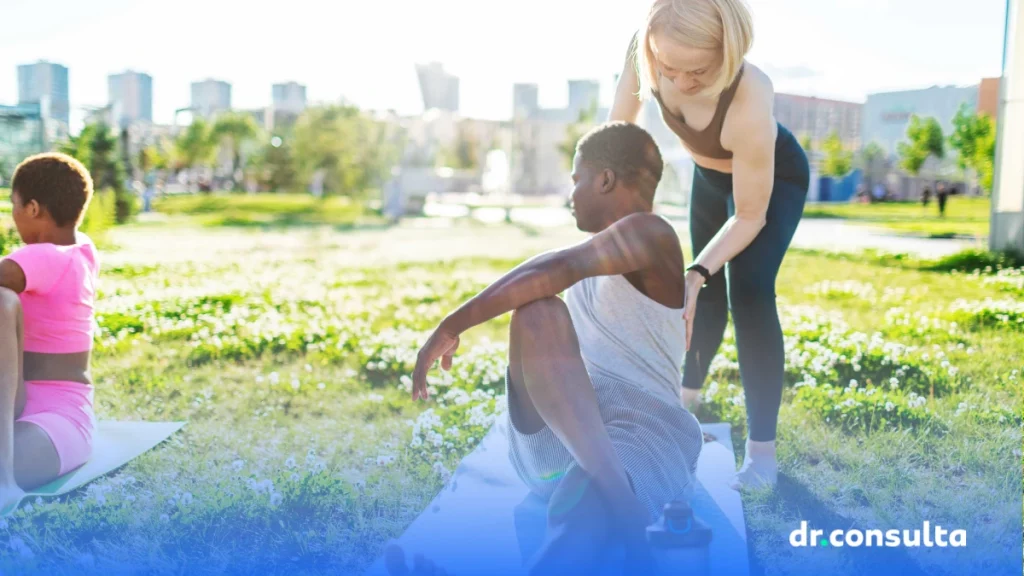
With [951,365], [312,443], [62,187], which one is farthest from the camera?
[951,365]

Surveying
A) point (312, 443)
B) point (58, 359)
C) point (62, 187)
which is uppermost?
point (62, 187)

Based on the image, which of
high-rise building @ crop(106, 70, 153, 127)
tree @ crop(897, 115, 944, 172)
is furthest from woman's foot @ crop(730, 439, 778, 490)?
tree @ crop(897, 115, 944, 172)

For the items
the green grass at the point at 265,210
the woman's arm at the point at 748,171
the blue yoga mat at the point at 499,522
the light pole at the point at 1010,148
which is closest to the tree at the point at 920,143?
the light pole at the point at 1010,148

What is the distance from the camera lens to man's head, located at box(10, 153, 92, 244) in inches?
103

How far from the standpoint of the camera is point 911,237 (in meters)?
12.1

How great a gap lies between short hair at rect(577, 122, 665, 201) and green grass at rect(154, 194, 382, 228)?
43.4 feet

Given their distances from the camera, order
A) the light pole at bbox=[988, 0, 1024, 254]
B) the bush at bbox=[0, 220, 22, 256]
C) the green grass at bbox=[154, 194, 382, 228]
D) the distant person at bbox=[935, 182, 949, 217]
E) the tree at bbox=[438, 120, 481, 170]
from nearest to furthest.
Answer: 1. the bush at bbox=[0, 220, 22, 256]
2. the light pole at bbox=[988, 0, 1024, 254]
3. the distant person at bbox=[935, 182, 949, 217]
4. the green grass at bbox=[154, 194, 382, 228]
5. the tree at bbox=[438, 120, 481, 170]

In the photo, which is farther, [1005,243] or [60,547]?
[1005,243]

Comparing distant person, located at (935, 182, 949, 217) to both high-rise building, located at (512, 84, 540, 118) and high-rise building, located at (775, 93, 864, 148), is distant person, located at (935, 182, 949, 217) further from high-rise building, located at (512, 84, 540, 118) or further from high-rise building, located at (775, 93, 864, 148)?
high-rise building, located at (512, 84, 540, 118)

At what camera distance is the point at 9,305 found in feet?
8.05

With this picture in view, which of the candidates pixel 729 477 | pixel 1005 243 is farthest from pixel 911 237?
pixel 729 477

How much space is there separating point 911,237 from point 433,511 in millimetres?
11281

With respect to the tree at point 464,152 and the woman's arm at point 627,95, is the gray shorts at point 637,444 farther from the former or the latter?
the tree at point 464,152

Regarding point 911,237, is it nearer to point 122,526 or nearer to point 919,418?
point 919,418
